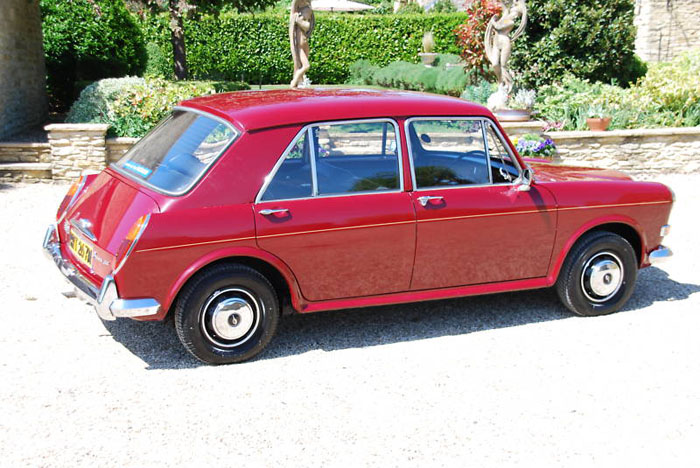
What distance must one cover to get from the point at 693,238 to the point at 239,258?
18.3 ft

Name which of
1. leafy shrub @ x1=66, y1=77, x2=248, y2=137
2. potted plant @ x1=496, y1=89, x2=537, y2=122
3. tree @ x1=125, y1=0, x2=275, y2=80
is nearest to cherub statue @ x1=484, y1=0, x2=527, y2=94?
potted plant @ x1=496, y1=89, x2=537, y2=122

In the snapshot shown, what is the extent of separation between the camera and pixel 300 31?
44.9ft

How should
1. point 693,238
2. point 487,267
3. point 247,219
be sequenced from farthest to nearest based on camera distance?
point 693,238
point 487,267
point 247,219

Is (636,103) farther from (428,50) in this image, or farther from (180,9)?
(428,50)

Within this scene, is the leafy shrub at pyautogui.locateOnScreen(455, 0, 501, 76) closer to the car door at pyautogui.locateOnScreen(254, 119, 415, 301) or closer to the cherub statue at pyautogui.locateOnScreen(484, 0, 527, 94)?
the cherub statue at pyautogui.locateOnScreen(484, 0, 527, 94)

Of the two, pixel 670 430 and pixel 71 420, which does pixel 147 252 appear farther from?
pixel 670 430

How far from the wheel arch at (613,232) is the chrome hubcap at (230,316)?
2261mm

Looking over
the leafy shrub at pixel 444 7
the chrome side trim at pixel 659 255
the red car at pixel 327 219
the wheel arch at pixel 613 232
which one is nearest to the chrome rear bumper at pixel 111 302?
the red car at pixel 327 219

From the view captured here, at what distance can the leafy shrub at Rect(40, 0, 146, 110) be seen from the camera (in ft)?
46.3

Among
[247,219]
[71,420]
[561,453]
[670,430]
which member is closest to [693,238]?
[670,430]

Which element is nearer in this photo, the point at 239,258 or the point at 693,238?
the point at 239,258

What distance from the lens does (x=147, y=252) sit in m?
4.38

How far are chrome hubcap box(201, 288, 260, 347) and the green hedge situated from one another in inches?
782

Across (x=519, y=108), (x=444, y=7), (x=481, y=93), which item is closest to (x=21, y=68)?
(x=481, y=93)
